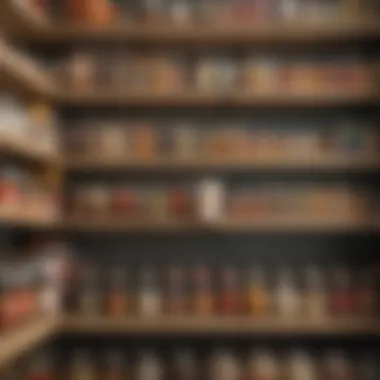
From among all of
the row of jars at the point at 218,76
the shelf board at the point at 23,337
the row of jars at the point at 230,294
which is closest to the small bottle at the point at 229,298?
the row of jars at the point at 230,294

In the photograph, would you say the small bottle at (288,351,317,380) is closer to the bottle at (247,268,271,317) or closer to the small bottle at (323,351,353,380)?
the small bottle at (323,351,353,380)

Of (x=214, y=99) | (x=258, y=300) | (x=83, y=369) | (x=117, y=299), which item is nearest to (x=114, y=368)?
(x=83, y=369)

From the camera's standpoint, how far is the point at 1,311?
235cm

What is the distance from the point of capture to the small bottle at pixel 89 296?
3125 mm

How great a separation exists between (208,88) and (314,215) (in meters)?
0.75

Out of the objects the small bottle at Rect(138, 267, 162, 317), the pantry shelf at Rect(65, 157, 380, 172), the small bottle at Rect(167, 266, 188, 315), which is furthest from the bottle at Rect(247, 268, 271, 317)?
the pantry shelf at Rect(65, 157, 380, 172)

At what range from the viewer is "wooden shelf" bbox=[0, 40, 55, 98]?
2428mm

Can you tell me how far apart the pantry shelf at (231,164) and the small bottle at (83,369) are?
2.88 feet

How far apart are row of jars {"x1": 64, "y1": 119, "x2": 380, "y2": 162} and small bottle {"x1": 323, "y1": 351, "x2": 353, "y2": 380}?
0.90 metres

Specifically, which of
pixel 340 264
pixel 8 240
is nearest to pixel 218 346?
pixel 340 264

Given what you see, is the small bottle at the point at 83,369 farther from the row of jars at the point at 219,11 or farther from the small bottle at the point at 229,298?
the row of jars at the point at 219,11

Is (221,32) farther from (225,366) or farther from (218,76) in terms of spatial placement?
(225,366)

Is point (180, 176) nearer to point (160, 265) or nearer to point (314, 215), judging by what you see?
point (160, 265)

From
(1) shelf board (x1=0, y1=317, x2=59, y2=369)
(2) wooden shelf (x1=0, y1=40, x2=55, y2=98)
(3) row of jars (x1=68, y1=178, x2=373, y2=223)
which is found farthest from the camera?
(3) row of jars (x1=68, y1=178, x2=373, y2=223)
